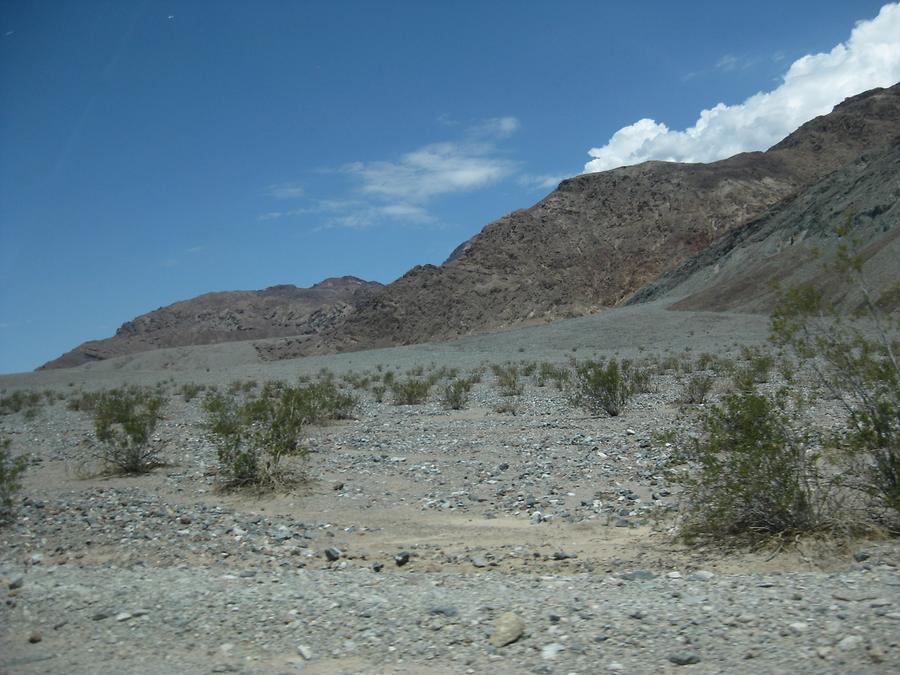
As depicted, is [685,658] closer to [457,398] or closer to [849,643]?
[849,643]

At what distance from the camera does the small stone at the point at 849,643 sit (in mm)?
4301

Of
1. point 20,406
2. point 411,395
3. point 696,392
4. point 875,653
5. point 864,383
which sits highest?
point 20,406

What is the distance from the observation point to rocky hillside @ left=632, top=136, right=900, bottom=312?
48906 millimetres

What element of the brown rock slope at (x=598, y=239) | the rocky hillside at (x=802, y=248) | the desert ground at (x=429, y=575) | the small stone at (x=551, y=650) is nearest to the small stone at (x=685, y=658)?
the desert ground at (x=429, y=575)

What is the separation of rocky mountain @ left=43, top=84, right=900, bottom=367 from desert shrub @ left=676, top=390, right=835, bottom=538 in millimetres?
80728

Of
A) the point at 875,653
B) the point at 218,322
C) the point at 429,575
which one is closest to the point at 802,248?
the point at 429,575

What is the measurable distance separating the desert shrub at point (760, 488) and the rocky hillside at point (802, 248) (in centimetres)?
4052

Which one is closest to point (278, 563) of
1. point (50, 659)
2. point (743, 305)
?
point (50, 659)

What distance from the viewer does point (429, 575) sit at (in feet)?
22.7

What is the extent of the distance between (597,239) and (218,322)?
8783cm

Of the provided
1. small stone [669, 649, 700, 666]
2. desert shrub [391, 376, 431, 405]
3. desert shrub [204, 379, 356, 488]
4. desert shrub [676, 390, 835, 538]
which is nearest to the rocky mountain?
desert shrub [391, 376, 431, 405]

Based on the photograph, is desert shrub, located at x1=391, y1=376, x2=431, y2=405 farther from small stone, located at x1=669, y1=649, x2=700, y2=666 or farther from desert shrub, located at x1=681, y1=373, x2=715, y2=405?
small stone, located at x1=669, y1=649, x2=700, y2=666

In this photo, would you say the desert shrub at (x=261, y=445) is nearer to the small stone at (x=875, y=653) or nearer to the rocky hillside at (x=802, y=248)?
the small stone at (x=875, y=653)

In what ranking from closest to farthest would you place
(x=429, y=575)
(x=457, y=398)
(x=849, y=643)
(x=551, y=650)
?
(x=849, y=643) < (x=551, y=650) < (x=429, y=575) < (x=457, y=398)
